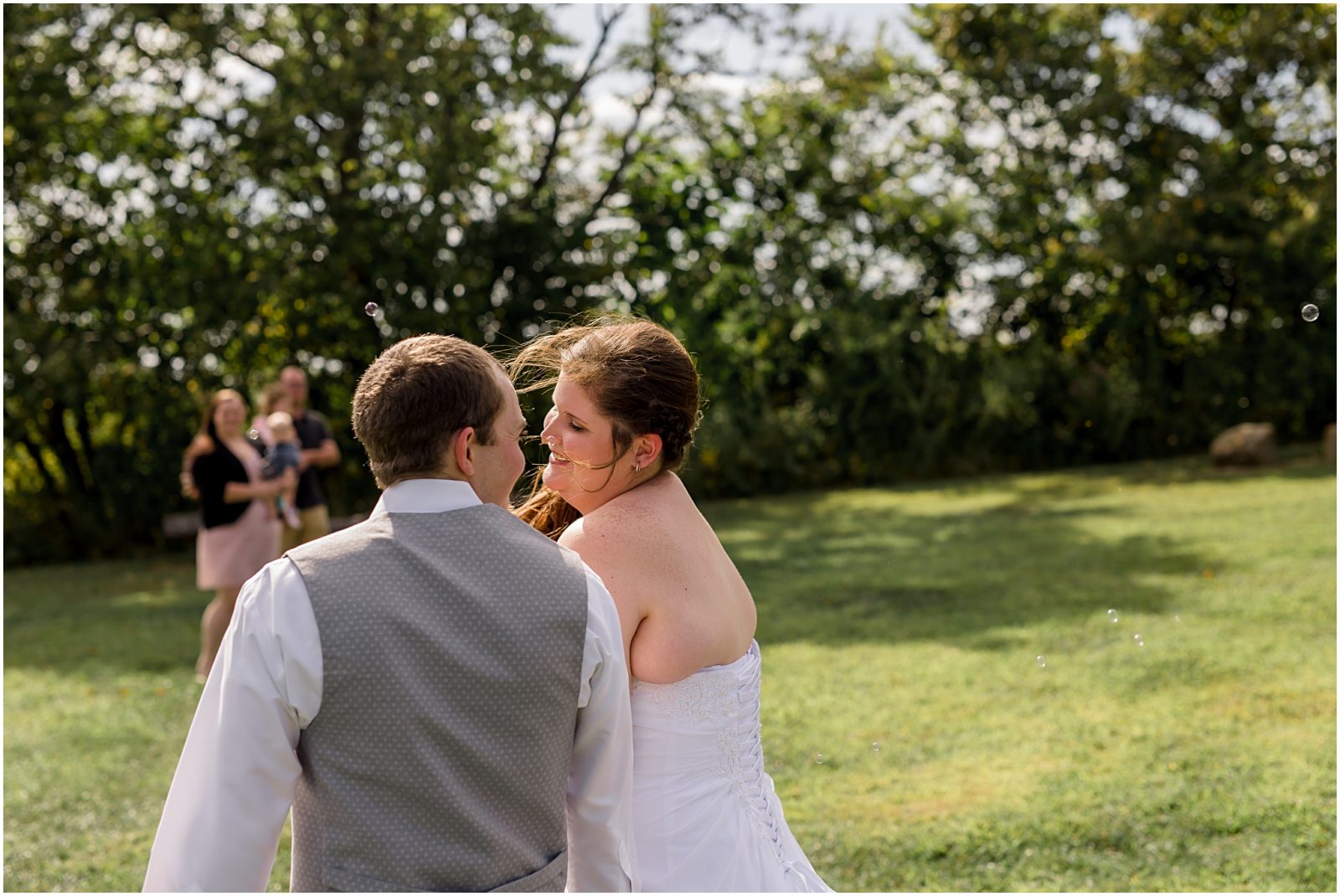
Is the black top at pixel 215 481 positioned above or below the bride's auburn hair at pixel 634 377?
below

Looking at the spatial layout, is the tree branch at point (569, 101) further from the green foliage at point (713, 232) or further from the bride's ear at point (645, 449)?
the bride's ear at point (645, 449)

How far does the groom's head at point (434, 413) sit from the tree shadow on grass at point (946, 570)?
6595mm

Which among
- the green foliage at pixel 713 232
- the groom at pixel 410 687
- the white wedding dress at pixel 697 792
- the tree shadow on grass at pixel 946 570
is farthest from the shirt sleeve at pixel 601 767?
the green foliage at pixel 713 232

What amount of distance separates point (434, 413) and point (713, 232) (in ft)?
64.6

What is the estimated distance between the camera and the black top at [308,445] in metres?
9.66

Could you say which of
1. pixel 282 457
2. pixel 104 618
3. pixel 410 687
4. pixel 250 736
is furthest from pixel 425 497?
pixel 104 618

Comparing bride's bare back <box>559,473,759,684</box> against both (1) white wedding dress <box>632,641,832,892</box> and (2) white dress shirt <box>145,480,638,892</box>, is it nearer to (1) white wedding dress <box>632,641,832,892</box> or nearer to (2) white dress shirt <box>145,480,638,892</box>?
(1) white wedding dress <box>632,641,832,892</box>

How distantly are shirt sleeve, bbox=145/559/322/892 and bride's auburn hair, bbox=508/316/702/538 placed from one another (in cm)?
83

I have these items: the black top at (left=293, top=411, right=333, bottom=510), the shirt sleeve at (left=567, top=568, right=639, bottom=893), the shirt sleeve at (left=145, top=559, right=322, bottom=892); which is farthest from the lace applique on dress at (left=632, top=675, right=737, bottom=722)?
the black top at (left=293, top=411, right=333, bottom=510)

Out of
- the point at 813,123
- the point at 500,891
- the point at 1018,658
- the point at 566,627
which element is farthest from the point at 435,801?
the point at 813,123

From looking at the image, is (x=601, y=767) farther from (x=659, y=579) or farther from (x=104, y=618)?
(x=104, y=618)

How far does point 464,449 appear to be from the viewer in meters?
2.20

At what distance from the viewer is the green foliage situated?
57.5 ft

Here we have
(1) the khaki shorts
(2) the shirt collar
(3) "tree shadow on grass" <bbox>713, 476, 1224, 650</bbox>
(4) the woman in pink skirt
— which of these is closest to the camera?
(2) the shirt collar
